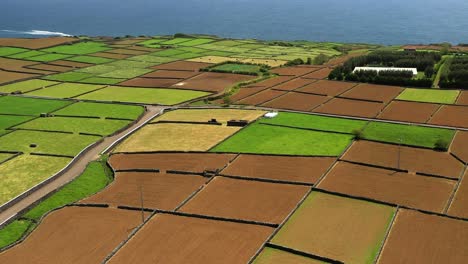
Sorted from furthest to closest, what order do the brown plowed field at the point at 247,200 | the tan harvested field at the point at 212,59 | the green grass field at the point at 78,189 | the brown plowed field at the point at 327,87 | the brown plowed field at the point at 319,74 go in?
the tan harvested field at the point at 212,59 < the brown plowed field at the point at 319,74 < the brown plowed field at the point at 327,87 < the green grass field at the point at 78,189 < the brown plowed field at the point at 247,200

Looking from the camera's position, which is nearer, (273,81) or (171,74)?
(273,81)

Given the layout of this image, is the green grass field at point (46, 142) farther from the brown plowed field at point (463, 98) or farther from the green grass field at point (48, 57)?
the green grass field at point (48, 57)

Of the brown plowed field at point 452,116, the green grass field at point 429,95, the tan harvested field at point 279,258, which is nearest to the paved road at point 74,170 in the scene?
the tan harvested field at point 279,258

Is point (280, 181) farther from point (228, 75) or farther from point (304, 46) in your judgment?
point (304, 46)

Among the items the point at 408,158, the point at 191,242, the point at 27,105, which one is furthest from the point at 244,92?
the point at 191,242

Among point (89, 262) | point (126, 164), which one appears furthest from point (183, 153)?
point (89, 262)

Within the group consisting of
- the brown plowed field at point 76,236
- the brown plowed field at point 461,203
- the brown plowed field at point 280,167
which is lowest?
the brown plowed field at point 76,236

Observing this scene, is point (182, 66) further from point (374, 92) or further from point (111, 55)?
point (374, 92)
